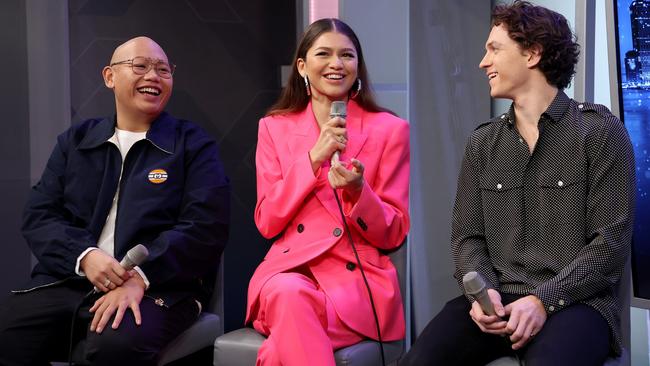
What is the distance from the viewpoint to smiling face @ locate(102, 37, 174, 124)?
3416 millimetres

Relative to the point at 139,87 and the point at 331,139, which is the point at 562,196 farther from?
the point at 139,87

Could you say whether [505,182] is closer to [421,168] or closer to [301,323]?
[301,323]

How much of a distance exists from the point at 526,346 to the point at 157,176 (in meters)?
1.54

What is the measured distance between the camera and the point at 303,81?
3.26 metres

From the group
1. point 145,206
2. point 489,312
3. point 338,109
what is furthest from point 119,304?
point 489,312

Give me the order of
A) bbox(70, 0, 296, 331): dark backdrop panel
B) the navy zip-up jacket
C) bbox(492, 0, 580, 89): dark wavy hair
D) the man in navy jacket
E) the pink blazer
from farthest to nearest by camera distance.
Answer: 1. bbox(70, 0, 296, 331): dark backdrop panel
2. the navy zip-up jacket
3. the man in navy jacket
4. the pink blazer
5. bbox(492, 0, 580, 89): dark wavy hair

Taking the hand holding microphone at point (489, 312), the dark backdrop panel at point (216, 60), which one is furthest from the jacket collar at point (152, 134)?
the hand holding microphone at point (489, 312)

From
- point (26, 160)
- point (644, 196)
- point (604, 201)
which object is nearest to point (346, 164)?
point (604, 201)

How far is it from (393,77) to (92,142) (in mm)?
1352

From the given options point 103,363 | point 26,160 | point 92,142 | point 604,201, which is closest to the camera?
point 604,201

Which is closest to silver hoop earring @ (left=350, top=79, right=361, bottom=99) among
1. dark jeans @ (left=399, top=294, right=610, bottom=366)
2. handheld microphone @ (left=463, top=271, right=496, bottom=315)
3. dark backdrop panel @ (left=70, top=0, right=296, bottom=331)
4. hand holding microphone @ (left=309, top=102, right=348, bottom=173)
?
hand holding microphone @ (left=309, top=102, right=348, bottom=173)

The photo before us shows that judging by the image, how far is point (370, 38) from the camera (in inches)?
151

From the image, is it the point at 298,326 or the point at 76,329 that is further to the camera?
the point at 76,329

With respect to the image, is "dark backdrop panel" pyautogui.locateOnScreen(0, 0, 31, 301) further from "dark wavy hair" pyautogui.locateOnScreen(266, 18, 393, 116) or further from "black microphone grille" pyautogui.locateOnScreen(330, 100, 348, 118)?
"black microphone grille" pyautogui.locateOnScreen(330, 100, 348, 118)
